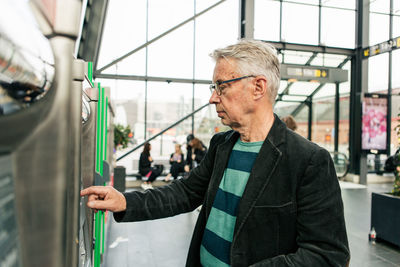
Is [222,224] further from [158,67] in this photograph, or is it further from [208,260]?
[158,67]

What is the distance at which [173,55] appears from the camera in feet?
35.0

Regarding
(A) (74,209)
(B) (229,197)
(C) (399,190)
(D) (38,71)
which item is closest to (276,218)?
(B) (229,197)

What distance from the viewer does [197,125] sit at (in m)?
10.7

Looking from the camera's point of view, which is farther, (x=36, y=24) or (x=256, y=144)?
(x=256, y=144)

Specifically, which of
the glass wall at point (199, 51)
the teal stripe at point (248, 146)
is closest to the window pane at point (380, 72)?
the glass wall at point (199, 51)

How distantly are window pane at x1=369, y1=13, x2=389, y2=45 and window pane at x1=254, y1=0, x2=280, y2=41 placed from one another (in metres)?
A: 3.56

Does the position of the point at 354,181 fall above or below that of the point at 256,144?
below

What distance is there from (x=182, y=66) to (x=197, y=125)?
214 centimetres

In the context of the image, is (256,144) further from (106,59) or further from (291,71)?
(106,59)

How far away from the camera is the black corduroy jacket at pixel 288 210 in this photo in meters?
1.11

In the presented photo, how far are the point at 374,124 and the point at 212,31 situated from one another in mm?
6495

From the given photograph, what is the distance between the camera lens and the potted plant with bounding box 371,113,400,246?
14.7ft

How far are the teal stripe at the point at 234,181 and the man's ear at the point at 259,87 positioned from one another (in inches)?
14.0

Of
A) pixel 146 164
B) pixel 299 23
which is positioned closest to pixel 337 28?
pixel 299 23
